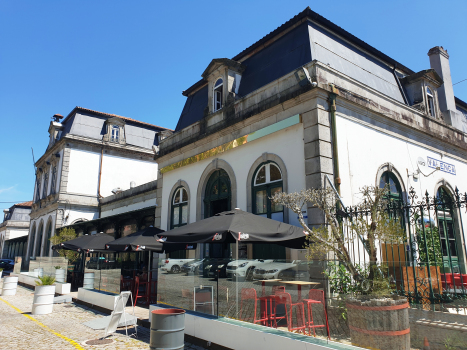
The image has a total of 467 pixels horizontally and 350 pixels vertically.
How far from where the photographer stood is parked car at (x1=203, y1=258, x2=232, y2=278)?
7141 mm

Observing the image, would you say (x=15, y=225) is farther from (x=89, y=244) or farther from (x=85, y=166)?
(x=89, y=244)

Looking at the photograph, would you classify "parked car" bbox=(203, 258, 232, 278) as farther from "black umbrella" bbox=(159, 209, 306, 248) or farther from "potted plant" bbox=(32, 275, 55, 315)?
"potted plant" bbox=(32, 275, 55, 315)

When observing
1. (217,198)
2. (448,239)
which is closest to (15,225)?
(217,198)

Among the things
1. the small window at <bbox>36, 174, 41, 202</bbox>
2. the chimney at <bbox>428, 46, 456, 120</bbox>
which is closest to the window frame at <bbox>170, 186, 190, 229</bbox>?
the chimney at <bbox>428, 46, 456, 120</bbox>

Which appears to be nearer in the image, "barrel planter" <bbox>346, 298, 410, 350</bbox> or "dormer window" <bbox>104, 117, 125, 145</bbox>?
"barrel planter" <bbox>346, 298, 410, 350</bbox>

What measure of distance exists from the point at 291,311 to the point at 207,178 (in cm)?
836

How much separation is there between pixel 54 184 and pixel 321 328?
29.3 metres

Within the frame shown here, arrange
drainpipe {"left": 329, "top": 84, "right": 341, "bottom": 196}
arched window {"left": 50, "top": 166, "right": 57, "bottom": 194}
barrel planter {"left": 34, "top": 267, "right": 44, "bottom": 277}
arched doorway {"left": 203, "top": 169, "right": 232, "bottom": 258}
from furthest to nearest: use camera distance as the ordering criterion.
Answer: arched window {"left": 50, "top": 166, "right": 57, "bottom": 194}, barrel planter {"left": 34, "top": 267, "right": 44, "bottom": 277}, arched doorway {"left": 203, "top": 169, "right": 232, "bottom": 258}, drainpipe {"left": 329, "top": 84, "right": 341, "bottom": 196}

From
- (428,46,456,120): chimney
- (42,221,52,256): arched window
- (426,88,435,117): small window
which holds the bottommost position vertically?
(42,221,52,256): arched window

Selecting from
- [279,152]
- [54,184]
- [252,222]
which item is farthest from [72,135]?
[252,222]

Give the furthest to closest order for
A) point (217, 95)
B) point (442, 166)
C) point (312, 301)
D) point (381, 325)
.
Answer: point (217, 95), point (442, 166), point (312, 301), point (381, 325)

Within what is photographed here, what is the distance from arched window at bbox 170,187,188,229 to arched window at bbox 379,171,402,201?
306 inches

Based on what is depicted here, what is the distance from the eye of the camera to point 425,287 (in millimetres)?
7117

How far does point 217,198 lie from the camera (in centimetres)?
1343
